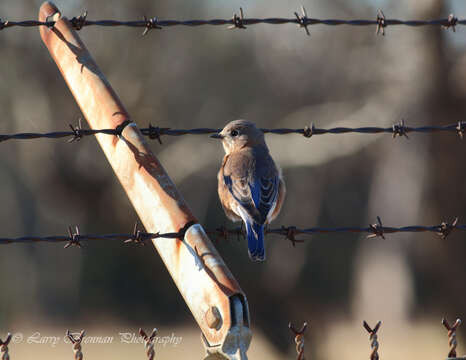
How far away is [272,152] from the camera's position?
63.9ft

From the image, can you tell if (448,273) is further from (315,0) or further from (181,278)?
(181,278)

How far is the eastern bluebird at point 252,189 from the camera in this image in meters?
6.15

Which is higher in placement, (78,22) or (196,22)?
(196,22)

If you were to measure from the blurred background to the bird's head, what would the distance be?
411 inches

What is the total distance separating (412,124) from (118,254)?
12713mm

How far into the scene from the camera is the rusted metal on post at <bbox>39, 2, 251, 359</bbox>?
12.6 feet

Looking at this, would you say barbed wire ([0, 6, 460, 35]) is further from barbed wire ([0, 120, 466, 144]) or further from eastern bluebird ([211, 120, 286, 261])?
eastern bluebird ([211, 120, 286, 261])

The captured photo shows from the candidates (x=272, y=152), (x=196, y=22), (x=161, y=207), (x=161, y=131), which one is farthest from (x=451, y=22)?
(x=272, y=152)

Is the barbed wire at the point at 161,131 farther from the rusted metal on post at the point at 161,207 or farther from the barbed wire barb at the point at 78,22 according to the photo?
the barbed wire barb at the point at 78,22

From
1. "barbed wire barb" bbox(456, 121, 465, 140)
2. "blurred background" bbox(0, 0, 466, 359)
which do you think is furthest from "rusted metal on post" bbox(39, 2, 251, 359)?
"blurred background" bbox(0, 0, 466, 359)

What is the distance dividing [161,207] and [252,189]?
2.25 m

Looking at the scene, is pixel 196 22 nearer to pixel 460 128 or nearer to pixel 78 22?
pixel 78 22

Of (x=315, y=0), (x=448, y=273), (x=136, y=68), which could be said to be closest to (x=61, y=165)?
(x=136, y=68)

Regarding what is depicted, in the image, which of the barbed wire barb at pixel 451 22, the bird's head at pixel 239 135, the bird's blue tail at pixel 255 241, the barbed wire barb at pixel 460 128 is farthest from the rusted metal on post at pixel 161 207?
the bird's head at pixel 239 135
